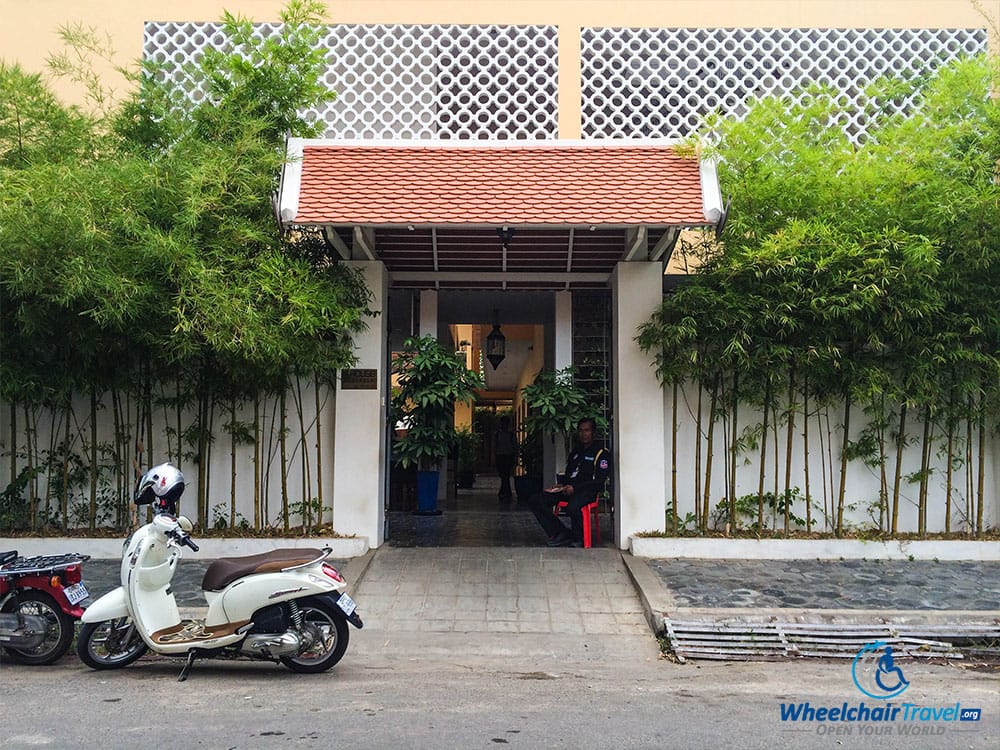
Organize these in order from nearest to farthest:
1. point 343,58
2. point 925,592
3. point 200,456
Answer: point 925,592 → point 200,456 → point 343,58

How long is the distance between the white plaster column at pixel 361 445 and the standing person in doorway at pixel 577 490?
175cm

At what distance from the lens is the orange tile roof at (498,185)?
7.05 m

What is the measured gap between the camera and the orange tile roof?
7055 mm

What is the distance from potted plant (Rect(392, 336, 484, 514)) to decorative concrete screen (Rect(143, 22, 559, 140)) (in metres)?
3.09

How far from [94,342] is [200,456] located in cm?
163

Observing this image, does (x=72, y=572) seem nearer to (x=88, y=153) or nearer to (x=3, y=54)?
(x=88, y=153)

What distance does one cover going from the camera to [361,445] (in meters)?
8.30

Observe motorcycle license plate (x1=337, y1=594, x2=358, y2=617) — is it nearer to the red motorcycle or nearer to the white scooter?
the white scooter

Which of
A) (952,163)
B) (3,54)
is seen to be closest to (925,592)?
(952,163)

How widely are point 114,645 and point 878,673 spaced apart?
4.86m

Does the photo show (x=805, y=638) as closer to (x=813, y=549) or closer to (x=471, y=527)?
(x=813, y=549)

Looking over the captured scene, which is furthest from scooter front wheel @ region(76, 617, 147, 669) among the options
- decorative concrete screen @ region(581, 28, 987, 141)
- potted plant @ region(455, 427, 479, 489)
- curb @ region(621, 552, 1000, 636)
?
potted plant @ region(455, 427, 479, 489)

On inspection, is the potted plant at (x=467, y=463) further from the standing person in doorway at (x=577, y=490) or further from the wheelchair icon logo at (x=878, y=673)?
the wheelchair icon logo at (x=878, y=673)

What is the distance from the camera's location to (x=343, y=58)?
10.7 m
